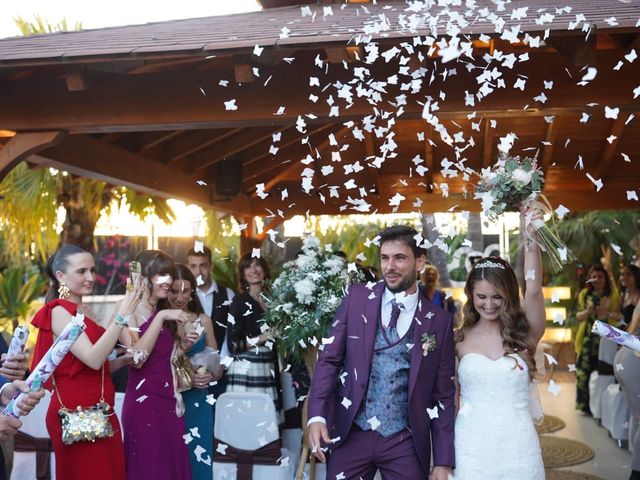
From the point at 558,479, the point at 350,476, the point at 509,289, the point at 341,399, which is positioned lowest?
the point at 558,479

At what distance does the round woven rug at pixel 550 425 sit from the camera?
913 cm

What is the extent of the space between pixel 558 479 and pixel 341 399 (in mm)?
3935

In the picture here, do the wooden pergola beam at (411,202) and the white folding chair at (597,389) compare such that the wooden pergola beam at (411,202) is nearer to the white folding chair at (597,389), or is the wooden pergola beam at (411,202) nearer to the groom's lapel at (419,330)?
the white folding chair at (597,389)

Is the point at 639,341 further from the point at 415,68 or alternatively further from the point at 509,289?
the point at 415,68

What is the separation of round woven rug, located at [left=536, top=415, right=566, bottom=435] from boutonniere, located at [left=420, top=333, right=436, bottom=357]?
578cm

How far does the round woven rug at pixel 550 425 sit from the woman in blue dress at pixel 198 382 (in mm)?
4823

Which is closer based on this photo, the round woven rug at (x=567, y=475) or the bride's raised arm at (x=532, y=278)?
the bride's raised arm at (x=532, y=278)

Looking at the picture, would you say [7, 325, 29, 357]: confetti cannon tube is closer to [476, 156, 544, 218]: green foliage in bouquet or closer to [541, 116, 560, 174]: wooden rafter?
[476, 156, 544, 218]: green foliage in bouquet

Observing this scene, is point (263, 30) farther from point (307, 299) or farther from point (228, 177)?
point (228, 177)

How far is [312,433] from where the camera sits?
3.75 m

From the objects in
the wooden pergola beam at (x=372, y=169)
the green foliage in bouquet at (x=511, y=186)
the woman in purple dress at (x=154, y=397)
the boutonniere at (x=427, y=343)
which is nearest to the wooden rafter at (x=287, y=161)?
the wooden pergola beam at (x=372, y=169)

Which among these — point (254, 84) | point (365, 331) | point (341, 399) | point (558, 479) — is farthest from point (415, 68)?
point (558, 479)

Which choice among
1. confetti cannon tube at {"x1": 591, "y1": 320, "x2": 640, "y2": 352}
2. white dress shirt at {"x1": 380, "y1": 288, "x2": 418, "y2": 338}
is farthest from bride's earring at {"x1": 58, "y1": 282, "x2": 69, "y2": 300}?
confetti cannon tube at {"x1": 591, "y1": 320, "x2": 640, "y2": 352}

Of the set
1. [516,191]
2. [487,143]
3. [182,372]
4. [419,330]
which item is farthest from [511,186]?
[487,143]
